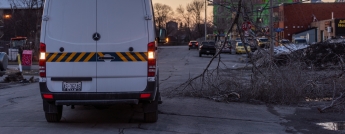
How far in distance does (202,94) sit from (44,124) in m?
5.43

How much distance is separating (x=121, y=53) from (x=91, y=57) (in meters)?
0.52

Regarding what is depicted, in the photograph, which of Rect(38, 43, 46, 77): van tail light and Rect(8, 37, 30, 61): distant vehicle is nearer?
Rect(38, 43, 46, 77): van tail light

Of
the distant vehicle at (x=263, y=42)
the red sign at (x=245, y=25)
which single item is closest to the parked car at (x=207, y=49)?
the distant vehicle at (x=263, y=42)

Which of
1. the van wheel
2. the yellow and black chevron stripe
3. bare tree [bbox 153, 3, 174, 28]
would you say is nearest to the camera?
the yellow and black chevron stripe

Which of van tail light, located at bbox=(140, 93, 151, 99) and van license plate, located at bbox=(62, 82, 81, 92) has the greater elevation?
van license plate, located at bbox=(62, 82, 81, 92)

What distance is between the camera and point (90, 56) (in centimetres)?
806

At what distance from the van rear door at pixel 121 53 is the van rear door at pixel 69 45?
14 centimetres

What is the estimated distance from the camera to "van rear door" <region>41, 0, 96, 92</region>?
317 inches

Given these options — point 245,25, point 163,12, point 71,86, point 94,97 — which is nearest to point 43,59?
point 71,86

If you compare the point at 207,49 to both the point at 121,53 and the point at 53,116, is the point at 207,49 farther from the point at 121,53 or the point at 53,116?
the point at 121,53

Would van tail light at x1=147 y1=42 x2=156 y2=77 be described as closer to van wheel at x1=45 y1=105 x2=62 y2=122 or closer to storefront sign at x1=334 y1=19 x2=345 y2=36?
van wheel at x1=45 y1=105 x2=62 y2=122

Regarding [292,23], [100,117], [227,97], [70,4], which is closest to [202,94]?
[227,97]

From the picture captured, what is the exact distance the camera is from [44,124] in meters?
8.97

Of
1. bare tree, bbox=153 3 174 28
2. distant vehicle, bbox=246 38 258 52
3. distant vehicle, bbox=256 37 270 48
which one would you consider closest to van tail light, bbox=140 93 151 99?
distant vehicle, bbox=246 38 258 52
